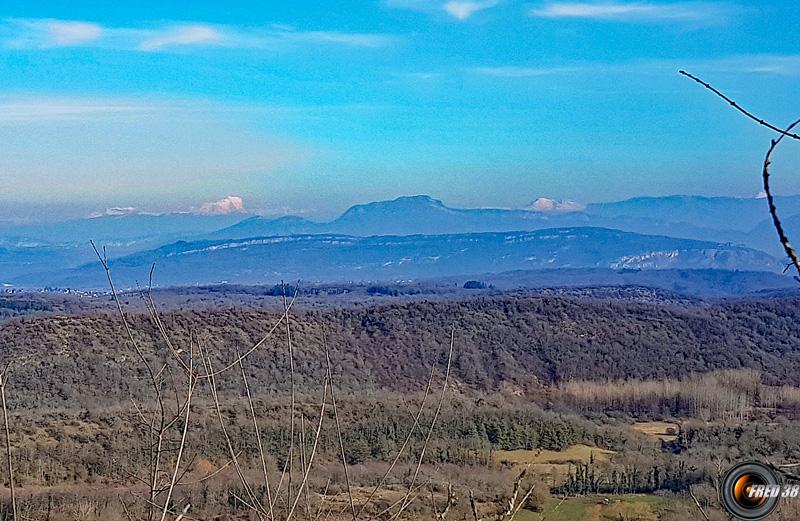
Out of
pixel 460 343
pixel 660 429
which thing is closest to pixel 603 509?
pixel 660 429

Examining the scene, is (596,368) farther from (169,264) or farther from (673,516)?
(169,264)

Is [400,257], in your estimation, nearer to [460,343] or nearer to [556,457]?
[460,343]

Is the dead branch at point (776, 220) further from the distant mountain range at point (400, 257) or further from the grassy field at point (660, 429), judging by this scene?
the distant mountain range at point (400, 257)

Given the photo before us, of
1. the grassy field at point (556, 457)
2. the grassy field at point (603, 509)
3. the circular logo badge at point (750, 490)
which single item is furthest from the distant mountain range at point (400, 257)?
the circular logo badge at point (750, 490)

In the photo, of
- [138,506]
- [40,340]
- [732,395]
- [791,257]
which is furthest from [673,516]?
[40,340]

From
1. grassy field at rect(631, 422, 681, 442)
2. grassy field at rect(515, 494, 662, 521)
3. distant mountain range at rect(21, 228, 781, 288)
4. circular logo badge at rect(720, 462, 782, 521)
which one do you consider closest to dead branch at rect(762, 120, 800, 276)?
circular logo badge at rect(720, 462, 782, 521)
